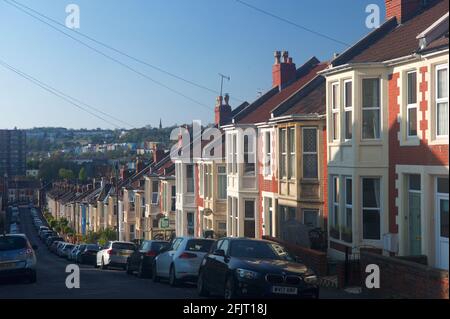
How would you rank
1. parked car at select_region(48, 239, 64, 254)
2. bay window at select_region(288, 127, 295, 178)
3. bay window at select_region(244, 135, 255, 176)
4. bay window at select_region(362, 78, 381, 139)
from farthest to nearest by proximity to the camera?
parked car at select_region(48, 239, 64, 254)
bay window at select_region(244, 135, 255, 176)
bay window at select_region(288, 127, 295, 178)
bay window at select_region(362, 78, 381, 139)

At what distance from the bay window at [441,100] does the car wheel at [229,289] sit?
7075 mm

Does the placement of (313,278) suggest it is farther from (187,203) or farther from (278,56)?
(187,203)

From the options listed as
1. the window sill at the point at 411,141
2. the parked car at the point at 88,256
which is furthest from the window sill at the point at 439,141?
the parked car at the point at 88,256

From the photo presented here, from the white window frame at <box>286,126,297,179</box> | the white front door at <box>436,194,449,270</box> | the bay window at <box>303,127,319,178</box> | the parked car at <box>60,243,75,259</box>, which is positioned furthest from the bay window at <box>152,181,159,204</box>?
the white front door at <box>436,194,449,270</box>

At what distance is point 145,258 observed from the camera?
83.2 ft

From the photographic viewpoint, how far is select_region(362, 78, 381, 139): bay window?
72.7 ft

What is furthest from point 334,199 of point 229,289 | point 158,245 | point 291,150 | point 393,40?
point 229,289

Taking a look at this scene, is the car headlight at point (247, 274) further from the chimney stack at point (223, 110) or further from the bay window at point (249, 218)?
the chimney stack at point (223, 110)

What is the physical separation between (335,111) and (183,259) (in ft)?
23.9

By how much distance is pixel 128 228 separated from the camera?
2662 inches

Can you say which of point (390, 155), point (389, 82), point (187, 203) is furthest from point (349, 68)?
point (187, 203)

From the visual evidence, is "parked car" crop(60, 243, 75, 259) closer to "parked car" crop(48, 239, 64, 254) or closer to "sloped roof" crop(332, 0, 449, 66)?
"parked car" crop(48, 239, 64, 254)

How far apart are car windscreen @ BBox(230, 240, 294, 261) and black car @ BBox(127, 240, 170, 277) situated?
8.18 m

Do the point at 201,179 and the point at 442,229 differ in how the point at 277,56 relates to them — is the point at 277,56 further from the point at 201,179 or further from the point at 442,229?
the point at 442,229
